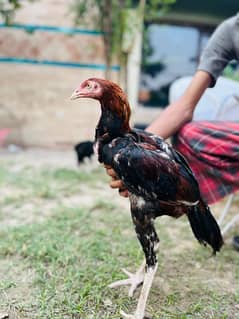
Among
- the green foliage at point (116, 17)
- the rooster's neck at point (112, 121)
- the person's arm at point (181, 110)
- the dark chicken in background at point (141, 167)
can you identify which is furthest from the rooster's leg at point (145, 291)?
the green foliage at point (116, 17)

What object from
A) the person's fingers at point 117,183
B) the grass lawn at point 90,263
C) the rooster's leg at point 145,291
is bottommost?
the grass lawn at point 90,263

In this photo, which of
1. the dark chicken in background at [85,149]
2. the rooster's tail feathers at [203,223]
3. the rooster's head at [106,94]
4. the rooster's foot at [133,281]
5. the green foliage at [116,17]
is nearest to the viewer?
the rooster's head at [106,94]

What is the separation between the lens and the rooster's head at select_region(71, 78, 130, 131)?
1.66 metres

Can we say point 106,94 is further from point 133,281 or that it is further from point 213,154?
point 133,281

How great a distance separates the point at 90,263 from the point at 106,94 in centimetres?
107

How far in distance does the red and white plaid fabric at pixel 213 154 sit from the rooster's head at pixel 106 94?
0.67 metres

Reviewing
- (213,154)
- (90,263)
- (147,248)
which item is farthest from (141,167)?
(90,263)

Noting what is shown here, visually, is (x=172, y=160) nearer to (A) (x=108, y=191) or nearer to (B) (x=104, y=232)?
(B) (x=104, y=232)

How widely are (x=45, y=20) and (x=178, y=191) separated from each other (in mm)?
3900

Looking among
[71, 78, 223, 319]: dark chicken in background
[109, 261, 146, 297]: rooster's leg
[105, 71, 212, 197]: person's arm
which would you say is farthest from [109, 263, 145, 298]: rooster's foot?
[105, 71, 212, 197]: person's arm

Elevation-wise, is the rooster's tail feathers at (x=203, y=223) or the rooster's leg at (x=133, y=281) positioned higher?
the rooster's tail feathers at (x=203, y=223)

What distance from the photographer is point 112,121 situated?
1.73m

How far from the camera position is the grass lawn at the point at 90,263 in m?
1.96

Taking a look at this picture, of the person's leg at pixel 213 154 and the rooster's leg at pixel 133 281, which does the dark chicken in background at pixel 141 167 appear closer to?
the rooster's leg at pixel 133 281
